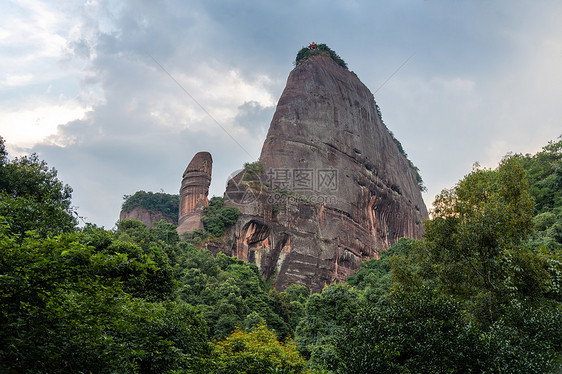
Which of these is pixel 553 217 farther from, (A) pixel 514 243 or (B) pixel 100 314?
(B) pixel 100 314

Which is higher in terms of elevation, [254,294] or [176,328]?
[254,294]

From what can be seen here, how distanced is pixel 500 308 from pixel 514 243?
2.78 m

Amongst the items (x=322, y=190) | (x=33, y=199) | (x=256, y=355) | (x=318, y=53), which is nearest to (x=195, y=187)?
(x=322, y=190)

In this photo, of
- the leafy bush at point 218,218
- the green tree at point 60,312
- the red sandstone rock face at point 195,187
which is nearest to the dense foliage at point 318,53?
the red sandstone rock face at point 195,187

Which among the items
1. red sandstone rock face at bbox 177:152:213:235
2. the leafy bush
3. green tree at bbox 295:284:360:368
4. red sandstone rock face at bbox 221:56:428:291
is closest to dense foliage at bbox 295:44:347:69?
red sandstone rock face at bbox 221:56:428:291

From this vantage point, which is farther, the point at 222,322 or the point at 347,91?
the point at 347,91

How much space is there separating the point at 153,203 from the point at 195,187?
30399mm

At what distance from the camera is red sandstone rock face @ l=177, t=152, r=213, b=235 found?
50.0 m

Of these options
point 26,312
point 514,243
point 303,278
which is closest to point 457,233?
point 514,243

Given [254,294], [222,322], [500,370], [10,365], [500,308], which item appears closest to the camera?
[10,365]

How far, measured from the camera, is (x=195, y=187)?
166 ft

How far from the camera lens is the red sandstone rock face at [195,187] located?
50000 mm

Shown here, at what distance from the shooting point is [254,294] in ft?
108

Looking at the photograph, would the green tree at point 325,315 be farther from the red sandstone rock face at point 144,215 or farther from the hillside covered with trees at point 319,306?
Answer: the red sandstone rock face at point 144,215
